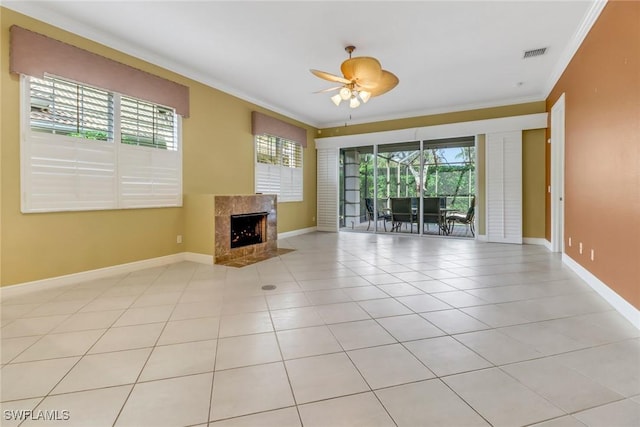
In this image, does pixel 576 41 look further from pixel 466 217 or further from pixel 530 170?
pixel 466 217

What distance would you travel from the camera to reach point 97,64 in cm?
346

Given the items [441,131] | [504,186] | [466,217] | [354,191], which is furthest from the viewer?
[354,191]

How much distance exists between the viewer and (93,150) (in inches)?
135

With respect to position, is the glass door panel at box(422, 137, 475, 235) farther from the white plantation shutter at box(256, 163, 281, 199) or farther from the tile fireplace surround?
the tile fireplace surround

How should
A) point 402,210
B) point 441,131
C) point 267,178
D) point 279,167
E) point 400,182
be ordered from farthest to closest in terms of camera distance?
point 400,182 → point 402,210 → point 279,167 → point 441,131 → point 267,178

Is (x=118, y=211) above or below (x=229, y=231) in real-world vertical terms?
above

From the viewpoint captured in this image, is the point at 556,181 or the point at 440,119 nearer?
the point at 556,181

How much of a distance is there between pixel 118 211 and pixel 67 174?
0.68 metres

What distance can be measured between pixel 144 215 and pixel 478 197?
6.18 metres

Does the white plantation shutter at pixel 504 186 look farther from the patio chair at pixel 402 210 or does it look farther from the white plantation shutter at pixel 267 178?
the white plantation shutter at pixel 267 178

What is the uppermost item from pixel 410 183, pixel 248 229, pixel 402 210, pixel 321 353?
pixel 410 183

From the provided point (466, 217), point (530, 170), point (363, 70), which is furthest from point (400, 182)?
point (363, 70)

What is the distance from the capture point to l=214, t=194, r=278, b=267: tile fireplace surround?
4.32 meters

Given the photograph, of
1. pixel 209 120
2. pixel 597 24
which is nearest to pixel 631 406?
pixel 597 24
